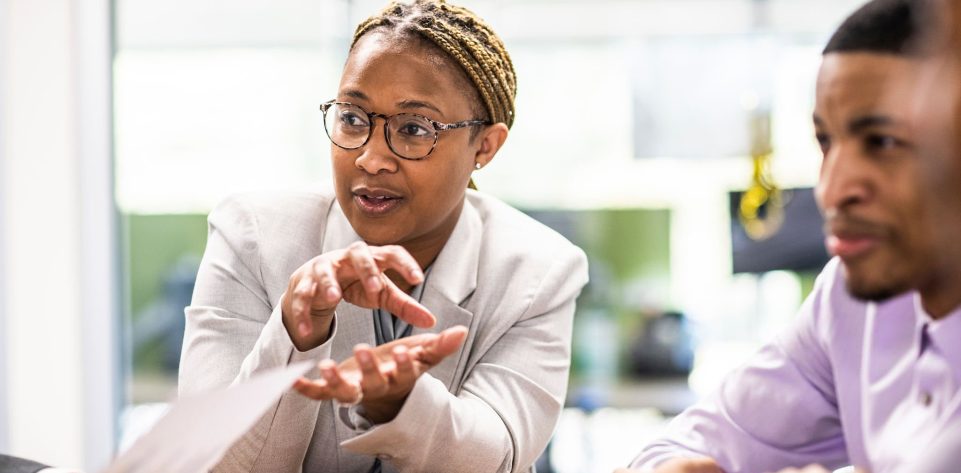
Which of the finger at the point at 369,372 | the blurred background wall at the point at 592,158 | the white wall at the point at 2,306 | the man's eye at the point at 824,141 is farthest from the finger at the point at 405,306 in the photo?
the blurred background wall at the point at 592,158

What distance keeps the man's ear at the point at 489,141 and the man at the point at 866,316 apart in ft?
1.94

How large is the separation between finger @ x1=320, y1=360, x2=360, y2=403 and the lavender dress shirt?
1.27ft

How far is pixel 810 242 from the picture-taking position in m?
4.44

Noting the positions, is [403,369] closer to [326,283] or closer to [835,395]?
[326,283]

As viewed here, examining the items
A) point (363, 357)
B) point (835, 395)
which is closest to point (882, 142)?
point (835, 395)

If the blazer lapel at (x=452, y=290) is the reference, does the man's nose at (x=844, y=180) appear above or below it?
above

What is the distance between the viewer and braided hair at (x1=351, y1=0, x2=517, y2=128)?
5.31ft

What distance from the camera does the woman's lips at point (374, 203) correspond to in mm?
1566

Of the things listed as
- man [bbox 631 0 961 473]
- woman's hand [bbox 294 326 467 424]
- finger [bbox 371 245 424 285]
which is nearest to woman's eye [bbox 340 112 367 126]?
finger [bbox 371 245 424 285]

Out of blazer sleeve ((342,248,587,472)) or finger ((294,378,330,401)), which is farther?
blazer sleeve ((342,248,587,472))

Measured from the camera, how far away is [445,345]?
1232mm

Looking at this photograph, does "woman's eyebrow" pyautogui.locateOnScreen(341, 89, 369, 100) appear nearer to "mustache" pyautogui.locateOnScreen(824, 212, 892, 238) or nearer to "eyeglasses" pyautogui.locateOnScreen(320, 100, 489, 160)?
"eyeglasses" pyautogui.locateOnScreen(320, 100, 489, 160)

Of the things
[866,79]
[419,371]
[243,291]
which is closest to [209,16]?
[243,291]

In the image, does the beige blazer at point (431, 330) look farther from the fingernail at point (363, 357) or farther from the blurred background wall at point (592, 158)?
the blurred background wall at point (592, 158)
